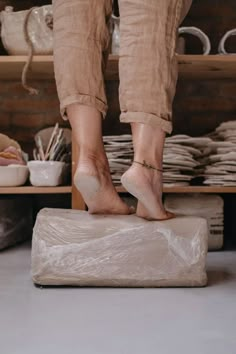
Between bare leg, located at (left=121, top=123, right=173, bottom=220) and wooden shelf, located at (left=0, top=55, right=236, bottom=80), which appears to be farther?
wooden shelf, located at (left=0, top=55, right=236, bottom=80)

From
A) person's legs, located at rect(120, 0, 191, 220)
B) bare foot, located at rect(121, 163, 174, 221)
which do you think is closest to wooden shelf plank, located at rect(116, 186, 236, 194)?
bare foot, located at rect(121, 163, 174, 221)

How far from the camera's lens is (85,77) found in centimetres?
139

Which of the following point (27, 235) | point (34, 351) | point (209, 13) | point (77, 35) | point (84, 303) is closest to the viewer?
point (34, 351)

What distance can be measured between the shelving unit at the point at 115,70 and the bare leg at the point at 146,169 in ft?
2.35

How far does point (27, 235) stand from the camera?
236cm

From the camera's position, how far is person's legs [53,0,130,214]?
4.53 ft

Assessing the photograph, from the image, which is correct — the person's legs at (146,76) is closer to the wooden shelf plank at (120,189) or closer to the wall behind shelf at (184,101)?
the wooden shelf plank at (120,189)

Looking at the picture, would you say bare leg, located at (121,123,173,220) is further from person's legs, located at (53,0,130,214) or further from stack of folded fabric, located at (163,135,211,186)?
stack of folded fabric, located at (163,135,211,186)

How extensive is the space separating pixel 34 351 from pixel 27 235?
144cm

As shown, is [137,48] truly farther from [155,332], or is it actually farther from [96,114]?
[155,332]

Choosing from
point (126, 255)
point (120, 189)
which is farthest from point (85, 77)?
point (120, 189)

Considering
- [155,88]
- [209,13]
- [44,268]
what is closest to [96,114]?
Answer: [155,88]

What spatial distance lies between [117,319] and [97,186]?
354 millimetres

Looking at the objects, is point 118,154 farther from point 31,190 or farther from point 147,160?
point 147,160
